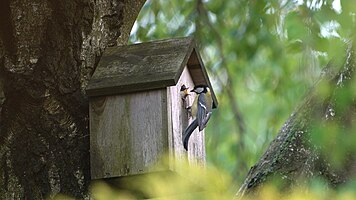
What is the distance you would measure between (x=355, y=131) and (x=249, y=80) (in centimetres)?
328

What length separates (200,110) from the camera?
251cm

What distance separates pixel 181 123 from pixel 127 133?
0.57 ft

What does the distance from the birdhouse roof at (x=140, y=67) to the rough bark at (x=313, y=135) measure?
572mm

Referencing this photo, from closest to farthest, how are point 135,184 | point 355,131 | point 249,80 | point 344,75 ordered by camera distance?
point 355,131 → point 344,75 → point 135,184 → point 249,80

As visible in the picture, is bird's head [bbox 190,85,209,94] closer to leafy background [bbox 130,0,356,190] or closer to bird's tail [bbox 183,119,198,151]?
bird's tail [bbox 183,119,198,151]

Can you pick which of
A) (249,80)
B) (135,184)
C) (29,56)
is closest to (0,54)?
(29,56)

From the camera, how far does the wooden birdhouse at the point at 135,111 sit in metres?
2.29

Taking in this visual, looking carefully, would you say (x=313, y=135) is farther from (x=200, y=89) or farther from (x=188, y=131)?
(x=200, y=89)

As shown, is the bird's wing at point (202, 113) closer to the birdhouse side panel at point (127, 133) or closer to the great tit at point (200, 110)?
the great tit at point (200, 110)

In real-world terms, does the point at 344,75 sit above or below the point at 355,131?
above

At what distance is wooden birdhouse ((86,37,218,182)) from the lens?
7.51 feet

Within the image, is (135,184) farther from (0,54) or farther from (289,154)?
(289,154)

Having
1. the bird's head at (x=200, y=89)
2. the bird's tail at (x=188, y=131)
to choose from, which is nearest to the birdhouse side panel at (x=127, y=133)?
the bird's tail at (x=188, y=131)

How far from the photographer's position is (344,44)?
180cm
